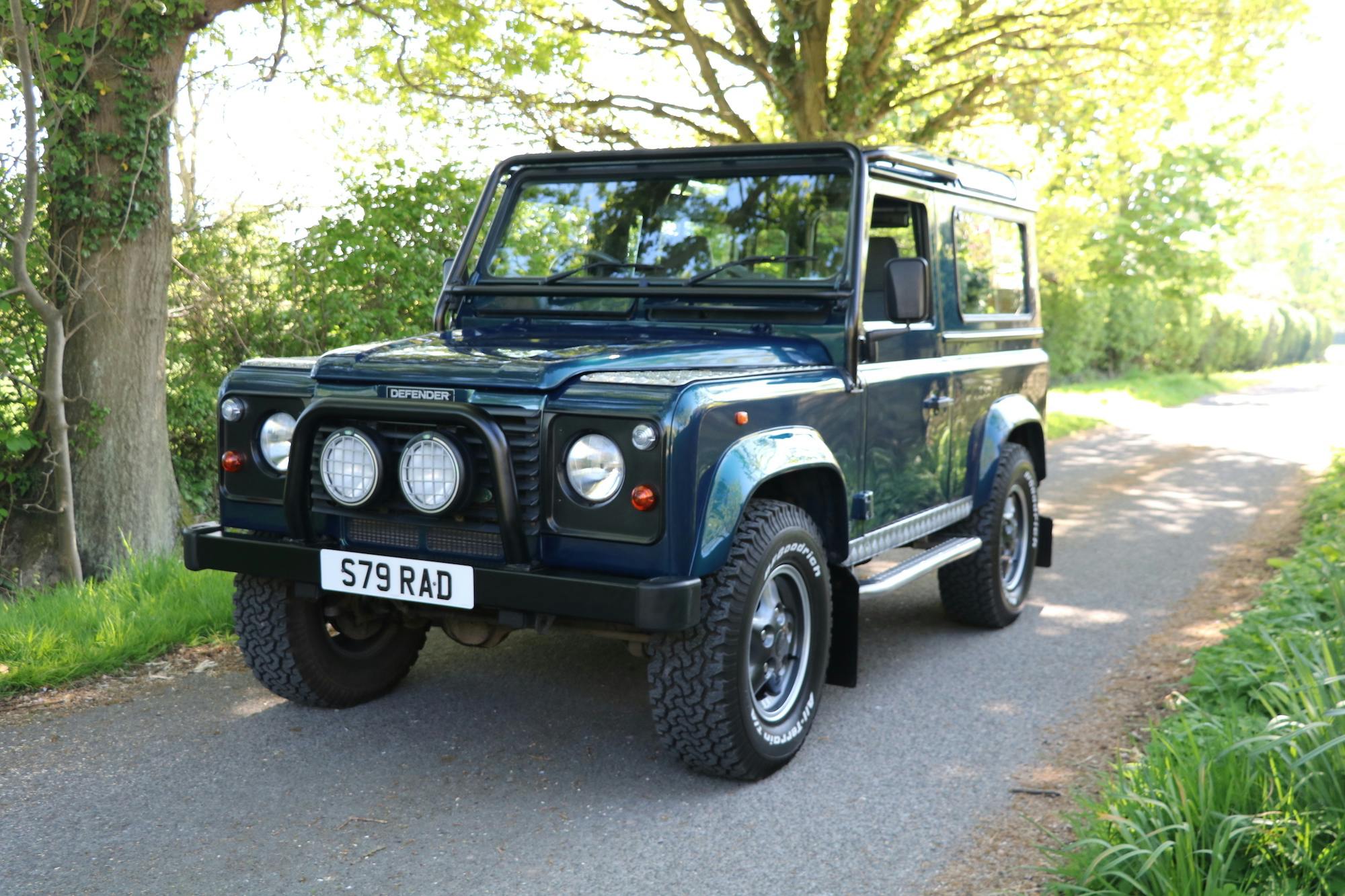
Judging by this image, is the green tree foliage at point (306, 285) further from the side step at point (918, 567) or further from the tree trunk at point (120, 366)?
the side step at point (918, 567)

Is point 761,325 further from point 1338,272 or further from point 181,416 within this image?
point 1338,272

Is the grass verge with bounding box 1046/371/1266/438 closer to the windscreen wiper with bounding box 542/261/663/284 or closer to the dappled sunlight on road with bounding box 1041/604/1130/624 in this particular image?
the dappled sunlight on road with bounding box 1041/604/1130/624

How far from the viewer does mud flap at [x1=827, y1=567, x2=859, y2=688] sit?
14.7ft

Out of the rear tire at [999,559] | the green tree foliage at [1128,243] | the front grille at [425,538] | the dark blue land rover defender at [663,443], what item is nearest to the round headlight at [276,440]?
the dark blue land rover defender at [663,443]

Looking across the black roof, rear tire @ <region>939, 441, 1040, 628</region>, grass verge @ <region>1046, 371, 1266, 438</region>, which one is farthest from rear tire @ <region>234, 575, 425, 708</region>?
grass verge @ <region>1046, 371, 1266, 438</region>

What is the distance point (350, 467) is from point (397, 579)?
1.25ft

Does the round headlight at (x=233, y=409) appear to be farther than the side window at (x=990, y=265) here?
No

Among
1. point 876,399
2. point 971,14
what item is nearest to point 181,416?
point 876,399

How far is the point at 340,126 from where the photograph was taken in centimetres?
1170

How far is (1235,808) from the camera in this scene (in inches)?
125

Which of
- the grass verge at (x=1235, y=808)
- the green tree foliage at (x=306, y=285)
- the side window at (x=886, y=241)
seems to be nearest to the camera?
the grass verge at (x=1235, y=808)

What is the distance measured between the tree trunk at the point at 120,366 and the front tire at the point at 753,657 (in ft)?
14.2

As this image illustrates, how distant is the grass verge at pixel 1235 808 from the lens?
9.62 feet

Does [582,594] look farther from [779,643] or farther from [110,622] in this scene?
[110,622]
